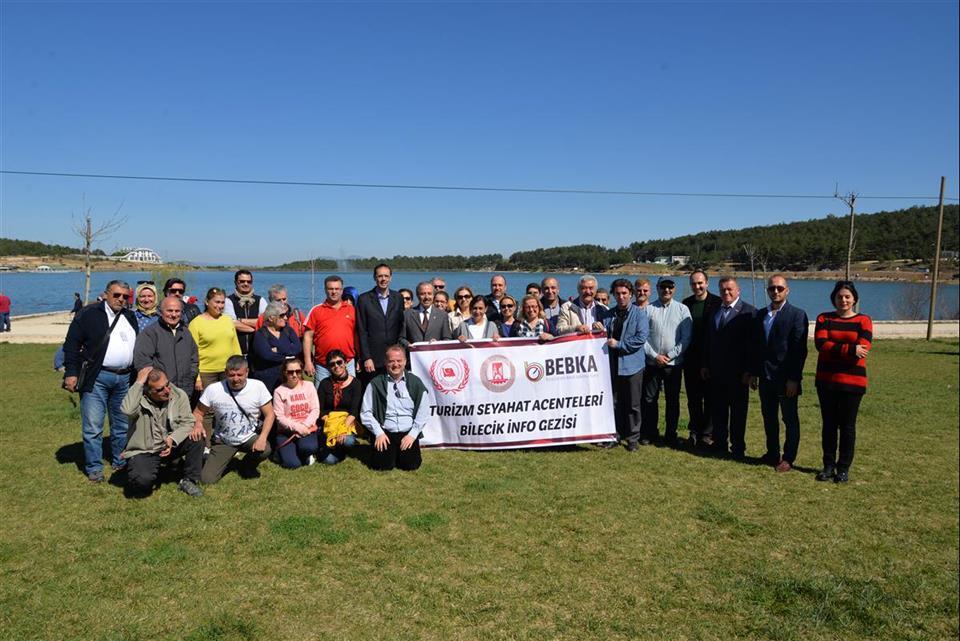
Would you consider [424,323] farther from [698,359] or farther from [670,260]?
[670,260]

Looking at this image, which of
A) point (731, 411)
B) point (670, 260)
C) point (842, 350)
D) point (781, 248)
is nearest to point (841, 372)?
point (842, 350)

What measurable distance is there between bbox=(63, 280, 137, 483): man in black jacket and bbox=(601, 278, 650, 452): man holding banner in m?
5.30

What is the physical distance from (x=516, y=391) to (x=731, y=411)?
2528 millimetres

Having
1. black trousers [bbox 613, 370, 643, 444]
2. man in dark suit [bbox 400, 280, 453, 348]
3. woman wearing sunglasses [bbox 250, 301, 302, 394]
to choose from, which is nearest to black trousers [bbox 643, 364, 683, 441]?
black trousers [bbox 613, 370, 643, 444]

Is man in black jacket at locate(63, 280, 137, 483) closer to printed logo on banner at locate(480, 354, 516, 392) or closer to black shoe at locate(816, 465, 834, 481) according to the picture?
printed logo on banner at locate(480, 354, 516, 392)

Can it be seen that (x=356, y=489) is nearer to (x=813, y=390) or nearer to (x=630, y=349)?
(x=630, y=349)

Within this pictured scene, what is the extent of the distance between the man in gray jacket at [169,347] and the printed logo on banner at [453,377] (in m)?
2.73

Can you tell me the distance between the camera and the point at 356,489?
5949 millimetres

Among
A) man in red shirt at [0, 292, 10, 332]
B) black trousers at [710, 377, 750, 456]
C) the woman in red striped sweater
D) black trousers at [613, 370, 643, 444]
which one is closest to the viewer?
the woman in red striped sweater

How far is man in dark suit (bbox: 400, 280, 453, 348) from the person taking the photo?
24.5ft

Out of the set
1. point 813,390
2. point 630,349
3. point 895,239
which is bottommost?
point 813,390

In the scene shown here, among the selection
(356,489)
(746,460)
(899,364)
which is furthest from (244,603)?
(899,364)

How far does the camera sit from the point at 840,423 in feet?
20.3

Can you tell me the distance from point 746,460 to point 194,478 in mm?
5928
